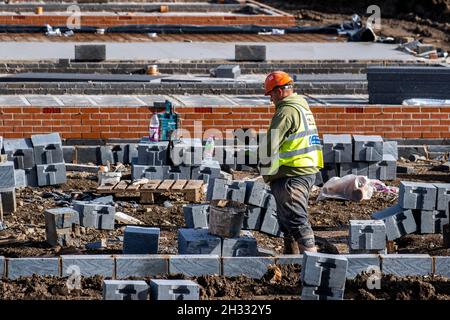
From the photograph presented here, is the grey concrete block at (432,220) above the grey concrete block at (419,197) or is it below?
below

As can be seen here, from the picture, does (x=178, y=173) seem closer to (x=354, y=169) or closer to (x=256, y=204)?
(x=354, y=169)

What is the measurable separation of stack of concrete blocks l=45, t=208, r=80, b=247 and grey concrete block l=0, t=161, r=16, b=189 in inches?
54.7

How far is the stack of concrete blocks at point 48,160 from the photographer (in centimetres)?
1353

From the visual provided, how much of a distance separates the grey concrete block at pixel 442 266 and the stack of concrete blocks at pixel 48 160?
205 inches

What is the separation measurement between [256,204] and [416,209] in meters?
1.44

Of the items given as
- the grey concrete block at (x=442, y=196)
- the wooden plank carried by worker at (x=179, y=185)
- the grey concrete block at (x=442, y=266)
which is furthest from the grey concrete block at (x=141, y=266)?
the wooden plank carried by worker at (x=179, y=185)

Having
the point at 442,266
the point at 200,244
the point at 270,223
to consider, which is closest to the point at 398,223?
the point at 270,223

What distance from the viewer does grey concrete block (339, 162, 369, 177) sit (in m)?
13.9

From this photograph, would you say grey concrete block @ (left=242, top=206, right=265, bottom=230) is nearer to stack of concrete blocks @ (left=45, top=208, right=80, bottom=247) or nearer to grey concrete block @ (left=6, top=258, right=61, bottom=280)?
stack of concrete blocks @ (left=45, top=208, right=80, bottom=247)

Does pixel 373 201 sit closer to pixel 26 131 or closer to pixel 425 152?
pixel 425 152

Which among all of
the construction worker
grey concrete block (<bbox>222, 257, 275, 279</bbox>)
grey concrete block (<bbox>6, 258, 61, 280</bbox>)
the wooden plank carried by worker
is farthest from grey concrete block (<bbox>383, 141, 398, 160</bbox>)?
grey concrete block (<bbox>6, 258, 61, 280</bbox>)

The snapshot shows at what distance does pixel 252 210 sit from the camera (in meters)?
11.3

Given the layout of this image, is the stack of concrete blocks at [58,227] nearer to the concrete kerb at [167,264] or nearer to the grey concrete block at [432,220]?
the concrete kerb at [167,264]

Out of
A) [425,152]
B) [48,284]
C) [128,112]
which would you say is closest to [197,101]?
→ [128,112]
